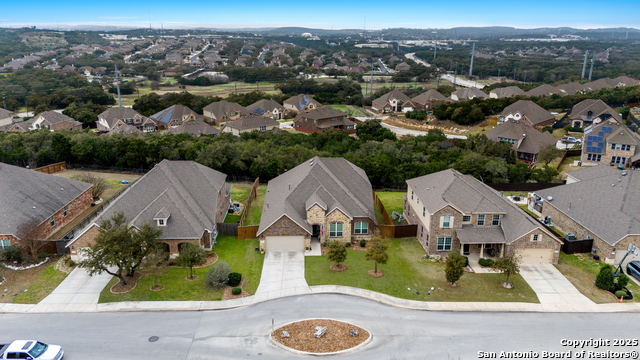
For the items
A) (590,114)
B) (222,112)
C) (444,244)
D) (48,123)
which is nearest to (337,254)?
(444,244)

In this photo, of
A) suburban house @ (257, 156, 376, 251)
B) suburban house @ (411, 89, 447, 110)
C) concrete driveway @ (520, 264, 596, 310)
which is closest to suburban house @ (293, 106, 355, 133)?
suburban house @ (411, 89, 447, 110)

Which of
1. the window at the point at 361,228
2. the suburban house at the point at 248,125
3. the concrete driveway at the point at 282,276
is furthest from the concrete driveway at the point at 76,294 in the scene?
the suburban house at the point at 248,125

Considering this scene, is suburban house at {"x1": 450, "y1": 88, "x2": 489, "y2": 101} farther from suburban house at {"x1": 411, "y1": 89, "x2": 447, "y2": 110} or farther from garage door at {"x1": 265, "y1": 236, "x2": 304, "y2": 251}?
garage door at {"x1": 265, "y1": 236, "x2": 304, "y2": 251}

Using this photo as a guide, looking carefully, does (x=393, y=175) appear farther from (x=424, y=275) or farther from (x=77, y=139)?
(x=77, y=139)

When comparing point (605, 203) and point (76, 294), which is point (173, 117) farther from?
point (605, 203)

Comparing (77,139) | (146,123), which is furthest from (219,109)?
(77,139)

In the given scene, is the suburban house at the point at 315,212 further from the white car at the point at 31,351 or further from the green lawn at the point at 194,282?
the white car at the point at 31,351
